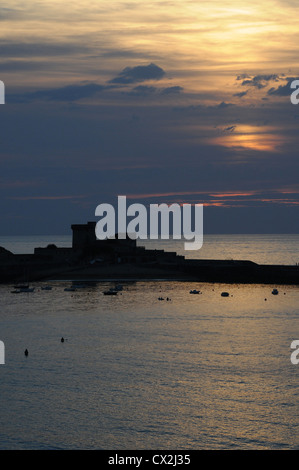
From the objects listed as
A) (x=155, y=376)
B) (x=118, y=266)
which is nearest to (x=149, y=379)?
(x=155, y=376)

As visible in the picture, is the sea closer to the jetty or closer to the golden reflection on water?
the golden reflection on water

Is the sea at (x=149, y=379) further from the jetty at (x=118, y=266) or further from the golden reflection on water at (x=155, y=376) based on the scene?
the jetty at (x=118, y=266)

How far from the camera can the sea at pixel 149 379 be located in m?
39.4

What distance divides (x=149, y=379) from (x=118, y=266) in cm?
11005

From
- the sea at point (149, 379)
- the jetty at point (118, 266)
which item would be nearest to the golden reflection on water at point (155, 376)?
the sea at point (149, 379)

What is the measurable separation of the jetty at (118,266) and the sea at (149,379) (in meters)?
53.6

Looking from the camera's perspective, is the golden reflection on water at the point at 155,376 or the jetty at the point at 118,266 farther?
the jetty at the point at 118,266

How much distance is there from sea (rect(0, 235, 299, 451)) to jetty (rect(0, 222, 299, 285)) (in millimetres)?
53637

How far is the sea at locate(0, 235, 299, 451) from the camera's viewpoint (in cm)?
3941

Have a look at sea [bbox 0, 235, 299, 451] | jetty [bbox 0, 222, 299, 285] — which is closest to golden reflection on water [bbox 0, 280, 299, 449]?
sea [bbox 0, 235, 299, 451]

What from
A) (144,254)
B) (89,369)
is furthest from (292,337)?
(144,254)

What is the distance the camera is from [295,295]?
386 ft
